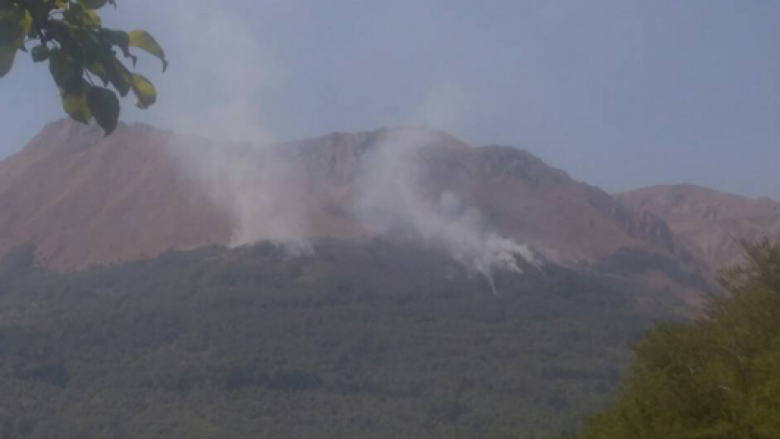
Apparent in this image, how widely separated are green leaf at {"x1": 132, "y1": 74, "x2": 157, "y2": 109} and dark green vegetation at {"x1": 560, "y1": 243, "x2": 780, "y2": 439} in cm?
829

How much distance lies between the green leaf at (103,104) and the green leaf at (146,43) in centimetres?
14

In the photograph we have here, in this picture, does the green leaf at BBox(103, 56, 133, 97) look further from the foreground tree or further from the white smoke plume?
→ the white smoke plume

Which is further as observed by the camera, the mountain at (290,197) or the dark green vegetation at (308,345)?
the mountain at (290,197)

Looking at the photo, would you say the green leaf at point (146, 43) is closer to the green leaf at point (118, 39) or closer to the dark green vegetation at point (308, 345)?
the green leaf at point (118, 39)

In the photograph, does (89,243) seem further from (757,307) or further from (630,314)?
(757,307)

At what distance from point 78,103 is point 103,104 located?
8 cm

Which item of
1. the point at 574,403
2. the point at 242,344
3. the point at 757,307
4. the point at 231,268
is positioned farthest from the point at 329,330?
the point at 757,307

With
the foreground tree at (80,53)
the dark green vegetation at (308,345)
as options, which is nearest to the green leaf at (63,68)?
the foreground tree at (80,53)

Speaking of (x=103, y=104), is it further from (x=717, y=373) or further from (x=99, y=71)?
(x=717, y=373)

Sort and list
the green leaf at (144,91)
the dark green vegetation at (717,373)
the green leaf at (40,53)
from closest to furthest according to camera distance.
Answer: the green leaf at (40,53), the green leaf at (144,91), the dark green vegetation at (717,373)

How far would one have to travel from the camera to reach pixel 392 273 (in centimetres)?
8644

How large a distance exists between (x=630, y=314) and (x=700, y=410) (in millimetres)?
68246

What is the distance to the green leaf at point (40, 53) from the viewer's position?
261 cm

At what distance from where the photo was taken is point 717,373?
11648 millimetres
